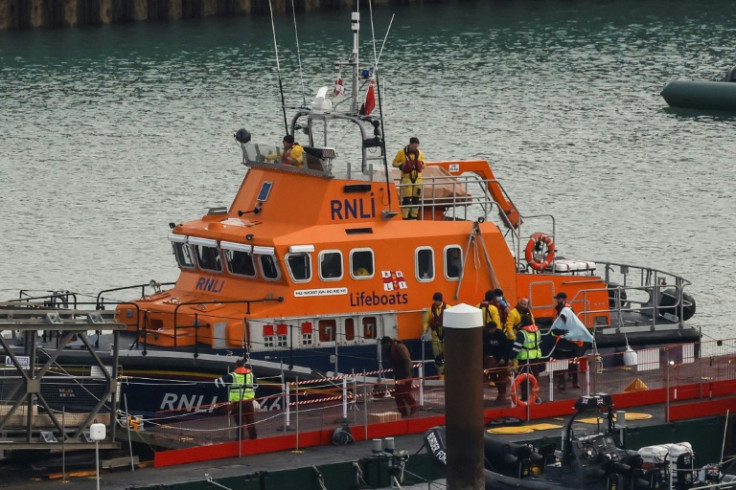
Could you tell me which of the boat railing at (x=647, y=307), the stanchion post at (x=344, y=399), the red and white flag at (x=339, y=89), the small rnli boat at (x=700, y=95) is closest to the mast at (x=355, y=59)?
the red and white flag at (x=339, y=89)

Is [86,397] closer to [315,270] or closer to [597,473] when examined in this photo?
[315,270]

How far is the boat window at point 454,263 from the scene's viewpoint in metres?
24.3

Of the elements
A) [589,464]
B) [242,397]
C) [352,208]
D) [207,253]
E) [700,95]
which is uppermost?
[700,95]

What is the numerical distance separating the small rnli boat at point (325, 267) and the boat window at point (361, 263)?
13 millimetres

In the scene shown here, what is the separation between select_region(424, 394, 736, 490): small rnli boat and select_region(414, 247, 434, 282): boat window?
3.93 metres

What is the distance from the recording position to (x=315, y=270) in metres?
23.7

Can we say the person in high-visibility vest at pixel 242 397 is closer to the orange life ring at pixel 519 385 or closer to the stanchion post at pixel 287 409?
the stanchion post at pixel 287 409

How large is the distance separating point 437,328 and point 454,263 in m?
1.26

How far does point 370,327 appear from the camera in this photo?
79.0ft

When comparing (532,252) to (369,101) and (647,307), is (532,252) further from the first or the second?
(369,101)

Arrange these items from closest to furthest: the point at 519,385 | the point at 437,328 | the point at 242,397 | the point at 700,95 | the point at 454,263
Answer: the point at 242,397, the point at 519,385, the point at 437,328, the point at 454,263, the point at 700,95

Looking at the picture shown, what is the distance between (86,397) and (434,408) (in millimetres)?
4322

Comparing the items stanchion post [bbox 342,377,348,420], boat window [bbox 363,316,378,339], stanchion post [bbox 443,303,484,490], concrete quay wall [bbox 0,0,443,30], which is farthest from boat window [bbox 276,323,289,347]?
concrete quay wall [bbox 0,0,443,30]

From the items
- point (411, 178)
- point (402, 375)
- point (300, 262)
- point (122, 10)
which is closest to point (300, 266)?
point (300, 262)
